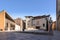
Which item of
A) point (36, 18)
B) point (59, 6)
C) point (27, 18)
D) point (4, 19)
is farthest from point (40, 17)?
point (4, 19)

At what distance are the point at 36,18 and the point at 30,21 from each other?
262 centimetres

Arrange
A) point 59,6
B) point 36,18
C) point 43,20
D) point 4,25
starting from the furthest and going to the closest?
point 36,18 < point 43,20 < point 59,6 < point 4,25

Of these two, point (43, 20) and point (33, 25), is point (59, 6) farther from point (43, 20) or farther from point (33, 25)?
point (33, 25)

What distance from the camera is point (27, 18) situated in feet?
168

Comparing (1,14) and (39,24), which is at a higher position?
(1,14)

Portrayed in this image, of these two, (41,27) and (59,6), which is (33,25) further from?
(59,6)

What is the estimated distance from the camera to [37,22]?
48.2 m

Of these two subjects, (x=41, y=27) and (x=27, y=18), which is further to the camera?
(x=27, y=18)

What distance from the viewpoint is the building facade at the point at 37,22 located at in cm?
4525

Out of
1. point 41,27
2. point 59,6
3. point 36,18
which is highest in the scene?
point 59,6

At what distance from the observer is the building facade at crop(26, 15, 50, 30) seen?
45247mm

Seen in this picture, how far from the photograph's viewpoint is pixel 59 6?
1486 inches

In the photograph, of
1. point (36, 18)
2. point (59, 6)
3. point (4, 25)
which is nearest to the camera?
point (4, 25)

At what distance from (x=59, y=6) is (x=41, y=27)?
1158 cm
